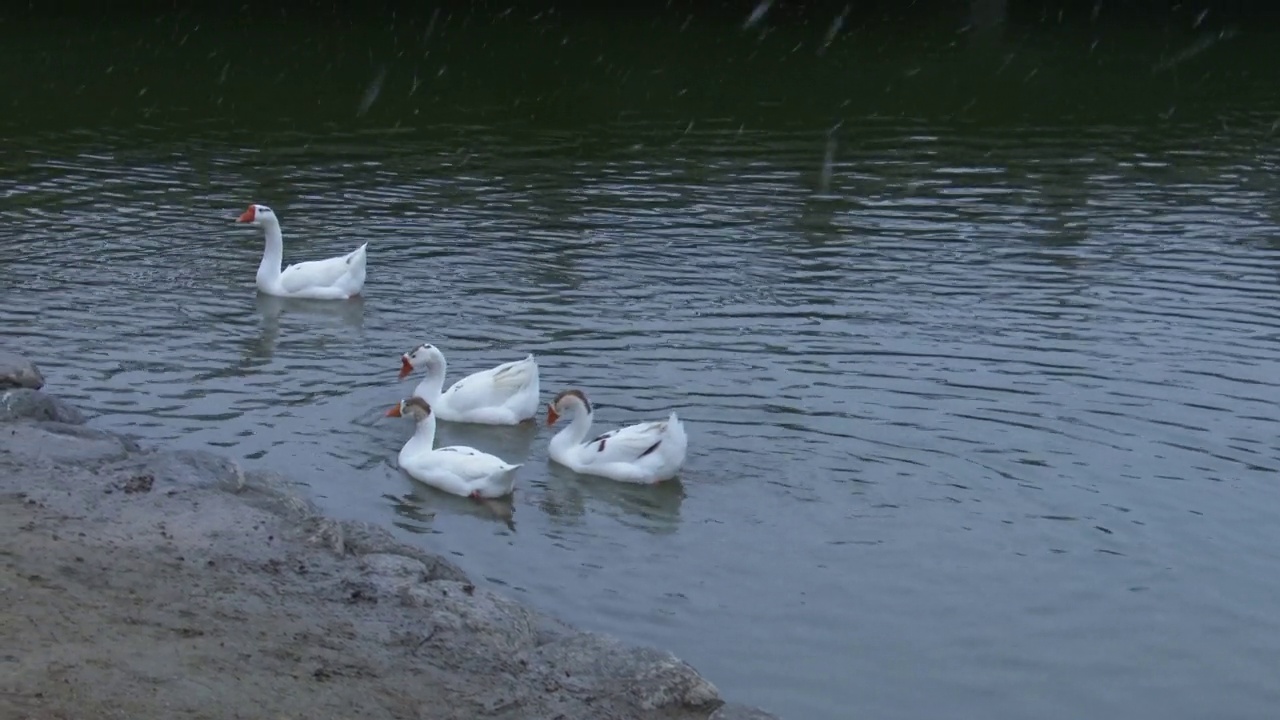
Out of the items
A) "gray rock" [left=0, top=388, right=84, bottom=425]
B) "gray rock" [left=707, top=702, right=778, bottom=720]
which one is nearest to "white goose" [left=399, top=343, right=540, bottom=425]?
"gray rock" [left=0, top=388, right=84, bottom=425]

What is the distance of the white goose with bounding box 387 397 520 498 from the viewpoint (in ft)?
39.6

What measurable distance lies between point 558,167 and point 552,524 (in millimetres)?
12497

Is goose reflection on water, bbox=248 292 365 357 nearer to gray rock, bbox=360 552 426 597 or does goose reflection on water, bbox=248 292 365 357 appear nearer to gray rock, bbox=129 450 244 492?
gray rock, bbox=129 450 244 492

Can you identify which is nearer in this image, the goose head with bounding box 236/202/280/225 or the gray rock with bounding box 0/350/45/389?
the gray rock with bounding box 0/350/45/389

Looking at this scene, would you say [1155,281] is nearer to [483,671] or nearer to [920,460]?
[920,460]

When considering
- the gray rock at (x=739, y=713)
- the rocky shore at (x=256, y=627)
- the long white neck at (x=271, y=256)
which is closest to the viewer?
the rocky shore at (x=256, y=627)

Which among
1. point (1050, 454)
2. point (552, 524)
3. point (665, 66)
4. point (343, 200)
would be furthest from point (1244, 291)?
point (665, 66)

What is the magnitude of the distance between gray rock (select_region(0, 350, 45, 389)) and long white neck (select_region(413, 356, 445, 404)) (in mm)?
2989

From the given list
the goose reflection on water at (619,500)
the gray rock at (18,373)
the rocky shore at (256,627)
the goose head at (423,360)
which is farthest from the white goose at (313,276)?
the rocky shore at (256,627)

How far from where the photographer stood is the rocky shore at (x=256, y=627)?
25.5 ft

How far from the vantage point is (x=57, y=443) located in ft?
37.4

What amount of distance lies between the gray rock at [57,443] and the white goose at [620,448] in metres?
3.21

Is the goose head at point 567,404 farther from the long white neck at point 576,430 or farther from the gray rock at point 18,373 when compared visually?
the gray rock at point 18,373

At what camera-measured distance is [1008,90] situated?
3069 cm
